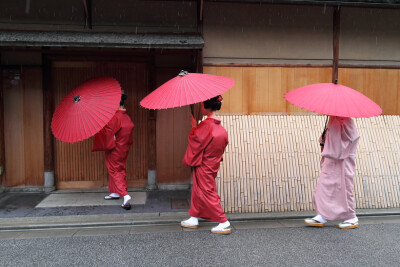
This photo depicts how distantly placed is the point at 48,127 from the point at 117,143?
6.69ft

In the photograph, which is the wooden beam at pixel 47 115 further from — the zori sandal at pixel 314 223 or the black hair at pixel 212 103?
the zori sandal at pixel 314 223

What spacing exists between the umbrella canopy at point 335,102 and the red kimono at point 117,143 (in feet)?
10.5

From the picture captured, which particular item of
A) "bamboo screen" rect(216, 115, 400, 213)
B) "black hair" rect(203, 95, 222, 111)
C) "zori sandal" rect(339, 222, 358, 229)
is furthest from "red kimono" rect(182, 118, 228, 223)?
"zori sandal" rect(339, 222, 358, 229)

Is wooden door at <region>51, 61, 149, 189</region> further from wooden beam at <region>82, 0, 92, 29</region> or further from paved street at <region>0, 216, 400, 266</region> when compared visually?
paved street at <region>0, 216, 400, 266</region>

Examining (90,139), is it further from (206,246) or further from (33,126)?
(206,246)

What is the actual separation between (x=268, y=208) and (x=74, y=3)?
5.83 m

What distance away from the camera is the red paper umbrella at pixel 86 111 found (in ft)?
16.0

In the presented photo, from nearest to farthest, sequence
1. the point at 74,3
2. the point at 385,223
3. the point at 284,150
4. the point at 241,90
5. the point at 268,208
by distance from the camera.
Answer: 1. the point at 385,223
2. the point at 268,208
3. the point at 284,150
4. the point at 74,3
5. the point at 241,90

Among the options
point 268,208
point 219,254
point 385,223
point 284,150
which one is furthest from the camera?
point 284,150

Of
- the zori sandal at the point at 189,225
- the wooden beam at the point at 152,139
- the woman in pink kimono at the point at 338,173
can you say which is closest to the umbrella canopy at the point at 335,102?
the woman in pink kimono at the point at 338,173

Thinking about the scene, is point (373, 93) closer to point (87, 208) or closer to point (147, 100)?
point (147, 100)

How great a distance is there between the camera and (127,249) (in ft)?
14.2

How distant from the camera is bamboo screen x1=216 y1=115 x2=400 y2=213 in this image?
5871 millimetres

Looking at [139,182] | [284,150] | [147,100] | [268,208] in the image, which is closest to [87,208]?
[139,182]
